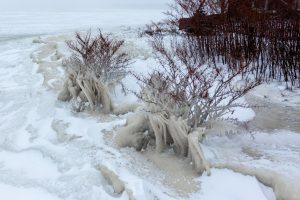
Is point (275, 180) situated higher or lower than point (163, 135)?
lower

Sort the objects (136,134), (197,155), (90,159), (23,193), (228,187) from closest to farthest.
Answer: (228,187)
(23,193)
(197,155)
(90,159)
(136,134)

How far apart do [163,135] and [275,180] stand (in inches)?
55.6

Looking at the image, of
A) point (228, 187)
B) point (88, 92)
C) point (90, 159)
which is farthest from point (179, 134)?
point (88, 92)

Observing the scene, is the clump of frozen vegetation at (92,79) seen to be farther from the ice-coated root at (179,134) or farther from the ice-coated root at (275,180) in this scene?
the ice-coated root at (275,180)

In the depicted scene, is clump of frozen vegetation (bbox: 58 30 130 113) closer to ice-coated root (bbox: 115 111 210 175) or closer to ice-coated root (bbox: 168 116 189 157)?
ice-coated root (bbox: 115 111 210 175)

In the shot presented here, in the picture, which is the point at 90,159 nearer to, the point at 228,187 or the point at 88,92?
the point at 228,187

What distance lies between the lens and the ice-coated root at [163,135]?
4.53 m

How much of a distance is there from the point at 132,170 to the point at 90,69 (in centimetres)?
261

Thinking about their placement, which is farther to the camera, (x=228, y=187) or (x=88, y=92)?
(x=88, y=92)

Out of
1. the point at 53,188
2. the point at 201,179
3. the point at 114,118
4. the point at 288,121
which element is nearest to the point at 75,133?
the point at 114,118

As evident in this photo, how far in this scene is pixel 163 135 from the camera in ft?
16.3

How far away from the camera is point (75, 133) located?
5672 mm

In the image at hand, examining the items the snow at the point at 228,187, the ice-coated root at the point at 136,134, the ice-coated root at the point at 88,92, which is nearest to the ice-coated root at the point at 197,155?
the snow at the point at 228,187

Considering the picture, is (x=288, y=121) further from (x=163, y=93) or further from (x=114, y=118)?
(x=114, y=118)
